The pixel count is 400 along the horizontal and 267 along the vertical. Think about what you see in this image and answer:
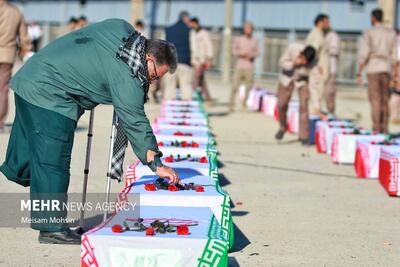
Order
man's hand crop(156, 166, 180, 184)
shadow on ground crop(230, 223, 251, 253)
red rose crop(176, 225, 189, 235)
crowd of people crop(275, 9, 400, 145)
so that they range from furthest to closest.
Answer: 1. crowd of people crop(275, 9, 400, 145)
2. shadow on ground crop(230, 223, 251, 253)
3. man's hand crop(156, 166, 180, 184)
4. red rose crop(176, 225, 189, 235)

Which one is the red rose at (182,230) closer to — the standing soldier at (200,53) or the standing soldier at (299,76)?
the standing soldier at (299,76)

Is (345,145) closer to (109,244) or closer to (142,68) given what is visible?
(142,68)

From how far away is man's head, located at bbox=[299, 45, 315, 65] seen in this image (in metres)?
15.8

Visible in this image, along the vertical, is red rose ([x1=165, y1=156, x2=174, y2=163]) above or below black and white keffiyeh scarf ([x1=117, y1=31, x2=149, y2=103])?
below

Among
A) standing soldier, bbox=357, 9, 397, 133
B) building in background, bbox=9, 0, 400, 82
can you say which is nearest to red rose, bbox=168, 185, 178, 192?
standing soldier, bbox=357, 9, 397, 133

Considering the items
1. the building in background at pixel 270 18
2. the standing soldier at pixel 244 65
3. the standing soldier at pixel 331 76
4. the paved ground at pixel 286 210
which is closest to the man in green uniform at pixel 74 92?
the paved ground at pixel 286 210

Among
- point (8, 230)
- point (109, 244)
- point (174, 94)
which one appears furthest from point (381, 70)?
point (109, 244)

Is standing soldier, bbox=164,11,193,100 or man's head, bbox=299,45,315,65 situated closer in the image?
man's head, bbox=299,45,315,65

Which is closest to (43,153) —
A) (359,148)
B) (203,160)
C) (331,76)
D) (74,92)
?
(74,92)

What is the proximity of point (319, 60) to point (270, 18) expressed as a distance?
2010 cm

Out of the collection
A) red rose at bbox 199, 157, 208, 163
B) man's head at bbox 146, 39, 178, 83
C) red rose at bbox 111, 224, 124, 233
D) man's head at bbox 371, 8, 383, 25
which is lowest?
red rose at bbox 199, 157, 208, 163

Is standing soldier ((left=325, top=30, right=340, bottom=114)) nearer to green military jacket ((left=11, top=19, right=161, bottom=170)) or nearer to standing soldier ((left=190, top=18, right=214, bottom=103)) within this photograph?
standing soldier ((left=190, top=18, right=214, bottom=103))

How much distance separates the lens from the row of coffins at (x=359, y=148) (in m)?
11.3

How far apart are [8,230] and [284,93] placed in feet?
28.5
